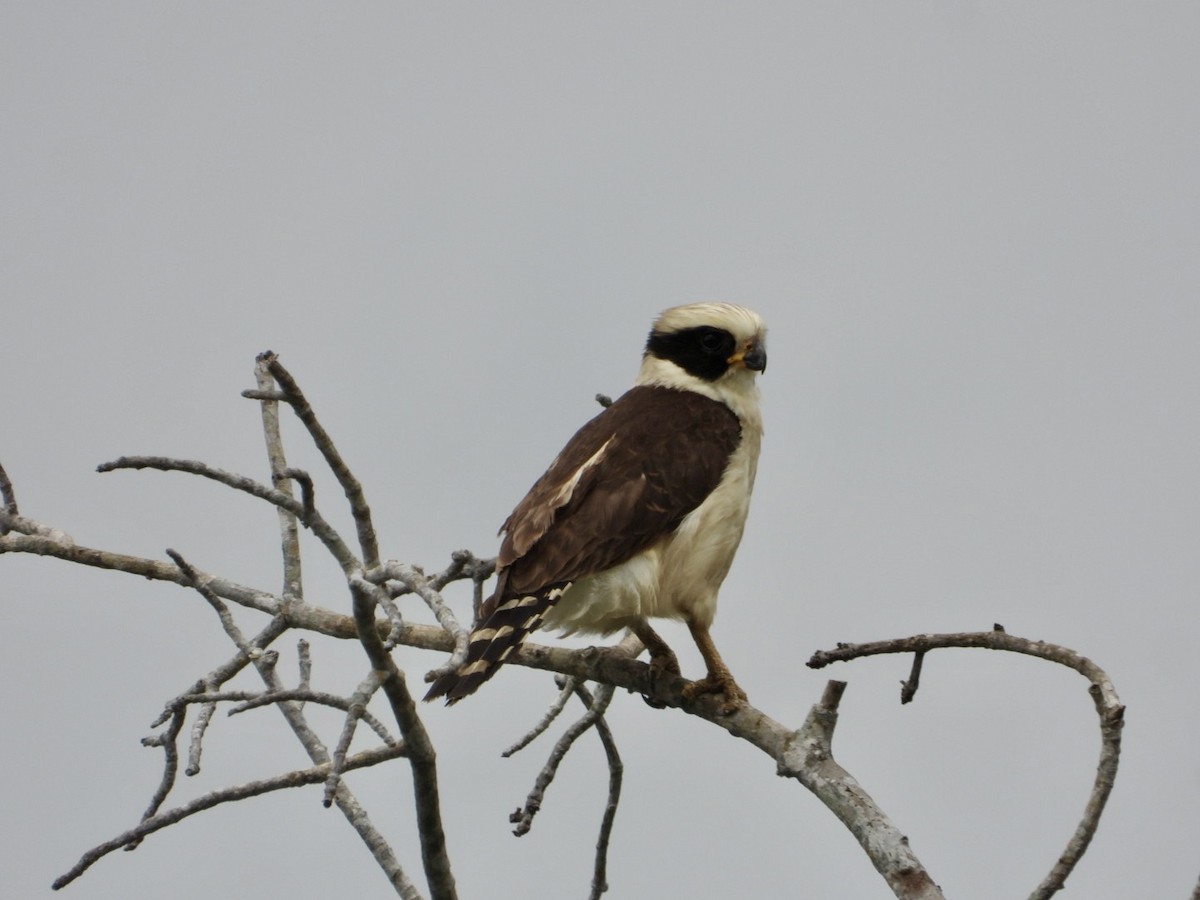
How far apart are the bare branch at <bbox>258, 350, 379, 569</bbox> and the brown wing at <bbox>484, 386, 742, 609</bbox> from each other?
0.95m

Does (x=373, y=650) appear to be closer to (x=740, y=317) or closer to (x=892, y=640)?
(x=892, y=640)

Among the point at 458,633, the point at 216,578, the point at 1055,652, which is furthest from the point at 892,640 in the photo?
the point at 216,578

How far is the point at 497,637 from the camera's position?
509cm

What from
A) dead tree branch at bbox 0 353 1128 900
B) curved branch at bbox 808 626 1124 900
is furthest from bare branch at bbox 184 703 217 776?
curved branch at bbox 808 626 1124 900

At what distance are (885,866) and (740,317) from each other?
332 centimetres

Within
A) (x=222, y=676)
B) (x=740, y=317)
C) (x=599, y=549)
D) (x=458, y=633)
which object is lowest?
(x=458, y=633)

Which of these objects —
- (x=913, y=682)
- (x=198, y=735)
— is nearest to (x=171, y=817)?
(x=198, y=735)

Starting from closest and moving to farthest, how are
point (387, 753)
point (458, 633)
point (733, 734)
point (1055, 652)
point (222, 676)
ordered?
point (458, 633) → point (1055, 652) → point (387, 753) → point (222, 676) → point (733, 734)

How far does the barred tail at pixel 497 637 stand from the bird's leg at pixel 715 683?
1.96 feet

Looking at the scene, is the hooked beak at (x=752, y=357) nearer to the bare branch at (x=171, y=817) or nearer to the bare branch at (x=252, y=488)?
the bare branch at (x=252, y=488)

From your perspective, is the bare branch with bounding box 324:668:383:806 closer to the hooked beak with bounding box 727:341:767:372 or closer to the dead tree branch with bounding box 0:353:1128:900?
the dead tree branch with bounding box 0:353:1128:900

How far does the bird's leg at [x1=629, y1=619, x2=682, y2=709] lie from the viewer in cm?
570

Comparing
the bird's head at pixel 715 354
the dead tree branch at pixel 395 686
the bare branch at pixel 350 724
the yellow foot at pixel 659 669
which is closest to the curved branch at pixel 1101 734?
the dead tree branch at pixel 395 686

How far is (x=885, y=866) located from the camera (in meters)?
3.78
